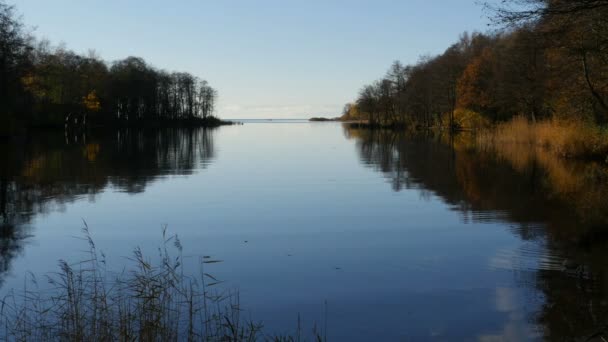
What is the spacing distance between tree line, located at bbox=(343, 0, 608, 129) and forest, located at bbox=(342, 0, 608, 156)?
0.03 metres

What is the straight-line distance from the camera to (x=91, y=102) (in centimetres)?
8300

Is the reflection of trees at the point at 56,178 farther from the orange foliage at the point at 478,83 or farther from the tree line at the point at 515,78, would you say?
the orange foliage at the point at 478,83

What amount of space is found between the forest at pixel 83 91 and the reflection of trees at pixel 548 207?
99.6ft

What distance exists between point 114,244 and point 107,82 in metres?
85.5

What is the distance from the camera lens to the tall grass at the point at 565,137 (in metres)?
26.0

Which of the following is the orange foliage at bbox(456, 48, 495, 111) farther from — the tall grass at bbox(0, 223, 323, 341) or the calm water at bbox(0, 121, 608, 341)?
the tall grass at bbox(0, 223, 323, 341)

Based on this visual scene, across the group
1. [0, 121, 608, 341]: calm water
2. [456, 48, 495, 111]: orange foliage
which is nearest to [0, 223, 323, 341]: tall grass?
[0, 121, 608, 341]: calm water

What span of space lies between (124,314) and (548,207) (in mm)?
11497

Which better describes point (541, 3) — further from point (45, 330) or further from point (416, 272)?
point (45, 330)

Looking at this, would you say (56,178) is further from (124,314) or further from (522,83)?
(522,83)

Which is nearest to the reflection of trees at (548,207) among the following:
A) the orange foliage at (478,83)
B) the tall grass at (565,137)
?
the tall grass at (565,137)

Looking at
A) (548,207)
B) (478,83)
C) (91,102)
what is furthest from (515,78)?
(91,102)

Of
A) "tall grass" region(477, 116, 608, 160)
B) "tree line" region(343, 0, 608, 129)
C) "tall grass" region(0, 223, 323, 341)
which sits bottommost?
"tall grass" region(0, 223, 323, 341)

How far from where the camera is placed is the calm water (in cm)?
682
